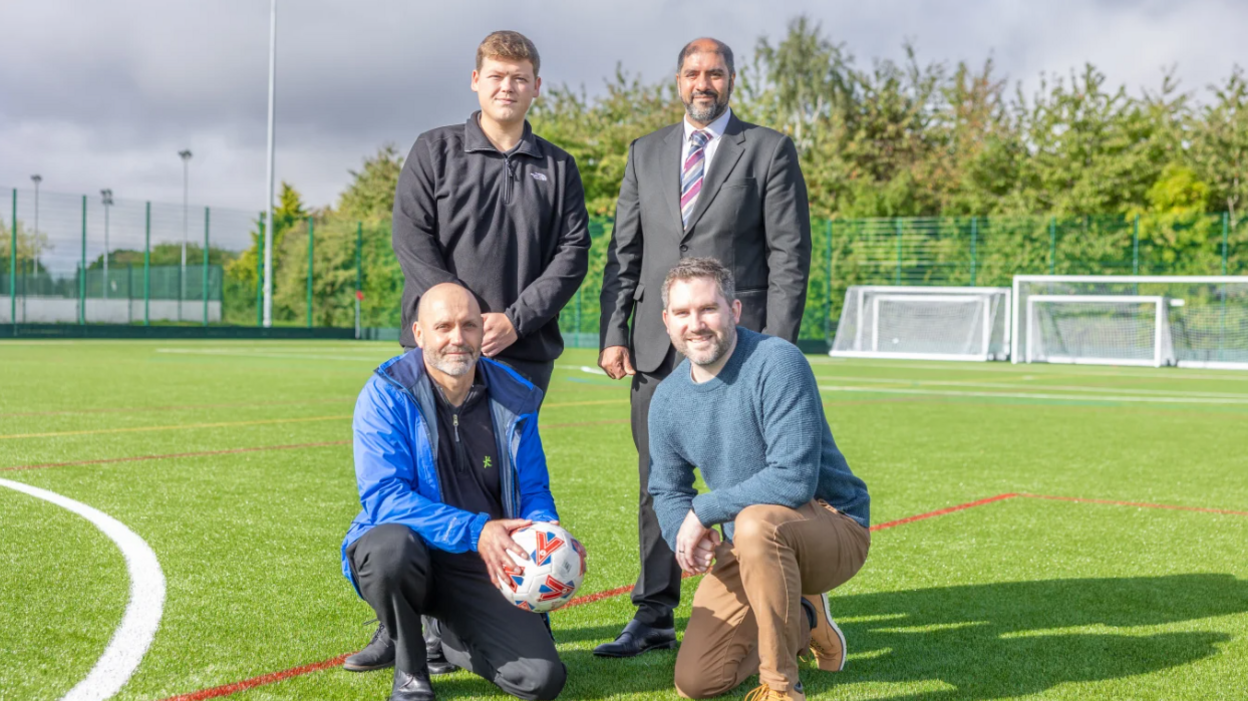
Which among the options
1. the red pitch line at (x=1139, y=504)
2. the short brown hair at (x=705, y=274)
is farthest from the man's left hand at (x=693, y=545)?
the red pitch line at (x=1139, y=504)

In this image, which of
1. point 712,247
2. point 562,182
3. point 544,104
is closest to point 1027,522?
point 712,247

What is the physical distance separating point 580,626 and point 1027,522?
3203mm

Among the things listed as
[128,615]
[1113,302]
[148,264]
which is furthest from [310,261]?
[128,615]

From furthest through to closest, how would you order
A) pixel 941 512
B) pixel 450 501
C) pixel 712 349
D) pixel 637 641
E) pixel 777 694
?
1. pixel 941 512
2. pixel 637 641
3. pixel 450 501
4. pixel 712 349
5. pixel 777 694

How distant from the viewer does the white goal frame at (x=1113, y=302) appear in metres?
28.0

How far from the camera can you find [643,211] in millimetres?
4469

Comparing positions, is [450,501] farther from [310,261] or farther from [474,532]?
[310,261]

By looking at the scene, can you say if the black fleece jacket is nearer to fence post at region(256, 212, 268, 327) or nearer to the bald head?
the bald head

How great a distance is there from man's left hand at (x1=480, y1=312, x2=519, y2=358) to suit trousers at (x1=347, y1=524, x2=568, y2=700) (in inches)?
31.0

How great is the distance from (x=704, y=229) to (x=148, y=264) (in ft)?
102

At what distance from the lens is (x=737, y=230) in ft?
14.0

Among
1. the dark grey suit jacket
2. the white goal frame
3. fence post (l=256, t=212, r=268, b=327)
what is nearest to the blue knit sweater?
the dark grey suit jacket

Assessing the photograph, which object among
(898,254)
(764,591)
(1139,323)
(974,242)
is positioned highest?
(974,242)

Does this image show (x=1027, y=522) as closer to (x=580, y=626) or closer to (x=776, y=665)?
(x=580, y=626)
